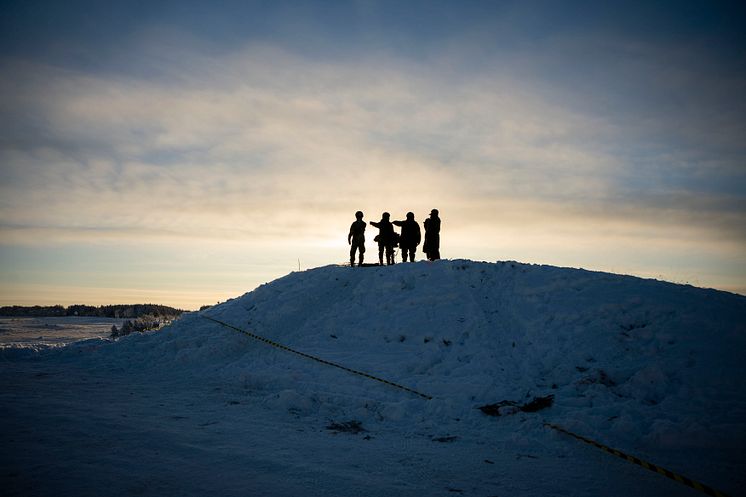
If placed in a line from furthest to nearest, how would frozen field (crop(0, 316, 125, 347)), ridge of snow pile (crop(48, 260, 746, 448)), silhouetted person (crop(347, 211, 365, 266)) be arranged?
1. frozen field (crop(0, 316, 125, 347))
2. silhouetted person (crop(347, 211, 365, 266))
3. ridge of snow pile (crop(48, 260, 746, 448))

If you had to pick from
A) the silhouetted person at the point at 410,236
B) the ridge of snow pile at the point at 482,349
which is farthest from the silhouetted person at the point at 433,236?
the ridge of snow pile at the point at 482,349

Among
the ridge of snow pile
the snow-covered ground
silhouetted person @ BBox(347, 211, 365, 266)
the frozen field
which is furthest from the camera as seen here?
the frozen field

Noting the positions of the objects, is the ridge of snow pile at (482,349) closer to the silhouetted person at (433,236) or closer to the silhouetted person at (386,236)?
the silhouetted person at (386,236)

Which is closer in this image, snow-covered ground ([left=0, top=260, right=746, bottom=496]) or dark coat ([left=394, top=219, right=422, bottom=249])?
snow-covered ground ([left=0, top=260, right=746, bottom=496])

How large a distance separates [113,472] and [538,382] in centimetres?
798

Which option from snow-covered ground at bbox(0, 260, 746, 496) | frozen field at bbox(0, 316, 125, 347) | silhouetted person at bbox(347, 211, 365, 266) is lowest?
frozen field at bbox(0, 316, 125, 347)

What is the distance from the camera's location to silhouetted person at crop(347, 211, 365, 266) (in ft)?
58.8

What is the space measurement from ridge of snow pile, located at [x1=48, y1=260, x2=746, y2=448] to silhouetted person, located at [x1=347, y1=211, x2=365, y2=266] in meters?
1.83

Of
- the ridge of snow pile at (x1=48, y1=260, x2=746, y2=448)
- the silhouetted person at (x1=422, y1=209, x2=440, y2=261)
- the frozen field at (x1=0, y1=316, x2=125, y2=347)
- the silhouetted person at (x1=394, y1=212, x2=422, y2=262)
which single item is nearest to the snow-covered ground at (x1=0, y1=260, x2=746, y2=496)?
the ridge of snow pile at (x1=48, y1=260, x2=746, y2=448)

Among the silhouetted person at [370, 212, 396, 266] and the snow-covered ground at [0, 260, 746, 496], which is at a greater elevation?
the silhouetted person at [370, 212, 396, 266]

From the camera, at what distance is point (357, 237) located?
18.1 m

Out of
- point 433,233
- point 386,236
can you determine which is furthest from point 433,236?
point 386,236

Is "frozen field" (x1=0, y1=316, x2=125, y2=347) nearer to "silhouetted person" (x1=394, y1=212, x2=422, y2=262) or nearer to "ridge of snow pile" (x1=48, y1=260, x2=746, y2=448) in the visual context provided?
"ridge of snow pile" (x1=48, y1=260, x2=746, y2=448)

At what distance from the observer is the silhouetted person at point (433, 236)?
18.2 metres
